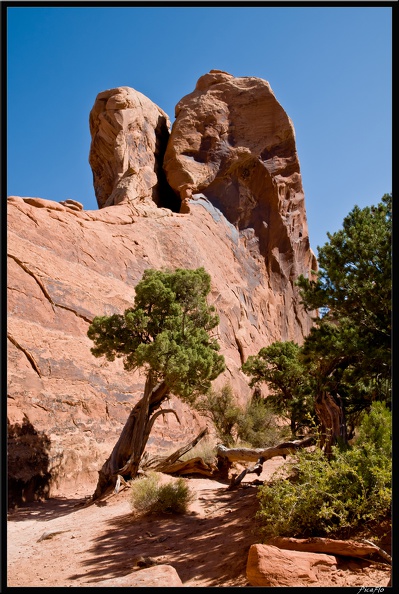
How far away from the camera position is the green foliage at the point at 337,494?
6379mm

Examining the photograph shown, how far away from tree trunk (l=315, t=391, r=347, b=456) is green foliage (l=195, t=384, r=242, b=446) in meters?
11.5

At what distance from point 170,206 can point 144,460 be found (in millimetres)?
23509

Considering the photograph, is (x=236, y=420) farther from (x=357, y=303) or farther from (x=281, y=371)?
(x=357, y=303)

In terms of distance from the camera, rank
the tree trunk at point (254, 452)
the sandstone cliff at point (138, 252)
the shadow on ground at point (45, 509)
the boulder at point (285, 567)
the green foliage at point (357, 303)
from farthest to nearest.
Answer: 1. the sandstone cliff at point (138, 252)
2. the shadow on ground at point (45, 509)
3. the tree trunk at point (254, 452)
4. the green foliage at point (357, 303)
5. the boulder at point (285, 567)

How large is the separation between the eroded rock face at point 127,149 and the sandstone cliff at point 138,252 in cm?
10

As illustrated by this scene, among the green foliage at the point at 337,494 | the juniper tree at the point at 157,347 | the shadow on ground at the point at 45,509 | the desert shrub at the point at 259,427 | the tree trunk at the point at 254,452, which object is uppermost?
the juniper tree at the point at 157,347

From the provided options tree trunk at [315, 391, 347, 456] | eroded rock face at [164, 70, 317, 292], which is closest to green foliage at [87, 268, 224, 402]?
tree trunk at [315, 391, 347, 456]

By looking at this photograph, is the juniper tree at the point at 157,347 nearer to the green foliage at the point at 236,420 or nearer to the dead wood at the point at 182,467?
the dead wood at the point at 182,467

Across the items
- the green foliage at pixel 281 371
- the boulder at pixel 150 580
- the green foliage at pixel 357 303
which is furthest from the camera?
the green foliage at pixel 281 371

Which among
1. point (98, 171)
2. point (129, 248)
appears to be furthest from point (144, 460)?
point (98, 171)

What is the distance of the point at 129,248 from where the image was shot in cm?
2572

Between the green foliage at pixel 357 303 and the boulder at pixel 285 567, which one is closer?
the boulder at pixel 285 567

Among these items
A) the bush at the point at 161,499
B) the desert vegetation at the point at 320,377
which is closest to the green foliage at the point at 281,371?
the desert vegetation at the point at 320,377

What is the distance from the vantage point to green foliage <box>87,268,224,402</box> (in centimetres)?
1336
